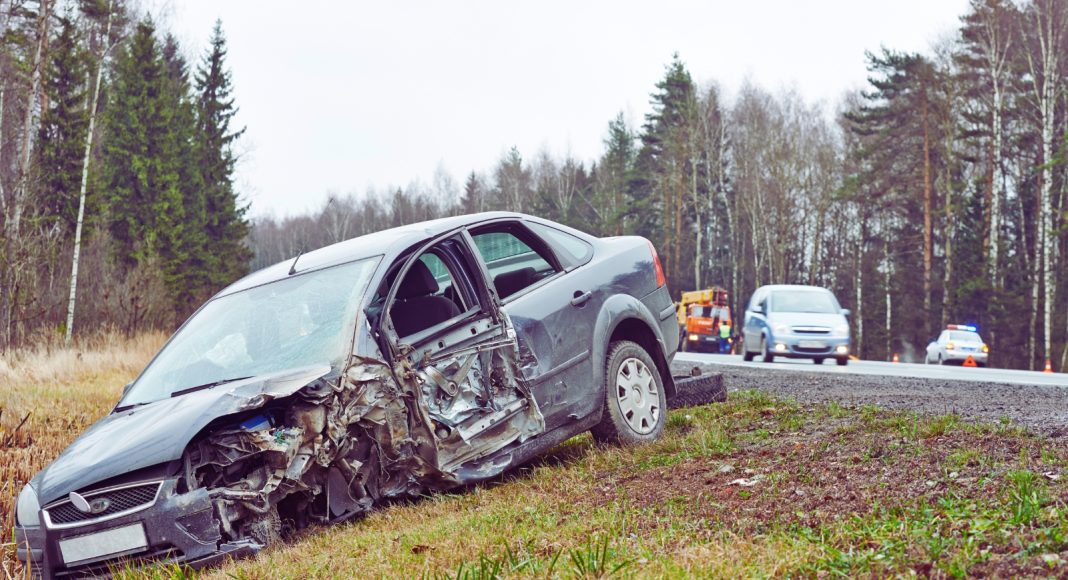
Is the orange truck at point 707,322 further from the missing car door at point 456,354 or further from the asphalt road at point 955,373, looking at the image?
the missing car door at point 456,354

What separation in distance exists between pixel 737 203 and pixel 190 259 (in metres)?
26.7

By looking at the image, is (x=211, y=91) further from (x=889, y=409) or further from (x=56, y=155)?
(x=889, y=409)

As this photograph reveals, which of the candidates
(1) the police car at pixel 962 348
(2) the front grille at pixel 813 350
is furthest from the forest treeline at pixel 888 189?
(2) the front grille at pixel 813 350

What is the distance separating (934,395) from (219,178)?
1492 inches

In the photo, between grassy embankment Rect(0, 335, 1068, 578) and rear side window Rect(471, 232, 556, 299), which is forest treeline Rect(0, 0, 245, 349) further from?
grassy embankment Rect(0, 335, 1068, 578)

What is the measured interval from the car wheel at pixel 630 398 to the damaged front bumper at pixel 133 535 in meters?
2.55

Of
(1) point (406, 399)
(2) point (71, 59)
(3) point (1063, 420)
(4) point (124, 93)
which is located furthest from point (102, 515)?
(4) point (124, 93)

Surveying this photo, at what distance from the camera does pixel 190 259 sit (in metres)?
38.5

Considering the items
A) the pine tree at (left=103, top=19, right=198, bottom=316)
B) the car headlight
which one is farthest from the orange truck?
the car headlight

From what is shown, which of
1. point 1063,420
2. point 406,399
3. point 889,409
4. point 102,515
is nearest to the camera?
point 102,515

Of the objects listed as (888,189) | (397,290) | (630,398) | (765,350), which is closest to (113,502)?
(397,290)

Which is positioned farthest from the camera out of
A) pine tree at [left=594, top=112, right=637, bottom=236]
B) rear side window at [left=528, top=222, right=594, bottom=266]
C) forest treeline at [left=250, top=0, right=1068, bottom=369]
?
pine tree at [left=594, top=112, right=637, bottom=236]

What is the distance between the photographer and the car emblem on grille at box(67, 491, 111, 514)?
391 centimetres

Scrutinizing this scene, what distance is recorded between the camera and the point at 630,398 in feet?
19.4
